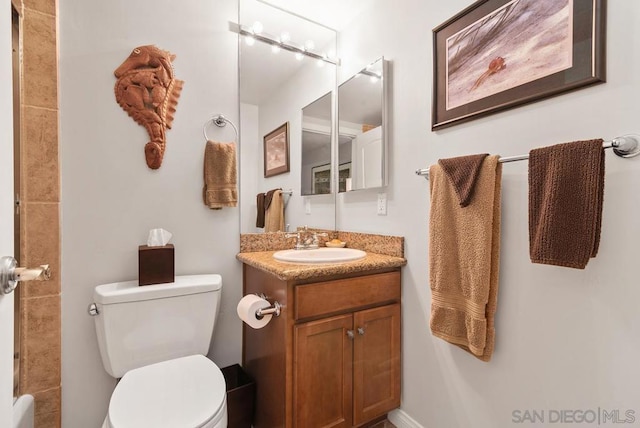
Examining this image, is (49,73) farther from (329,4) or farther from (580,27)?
(580,27)

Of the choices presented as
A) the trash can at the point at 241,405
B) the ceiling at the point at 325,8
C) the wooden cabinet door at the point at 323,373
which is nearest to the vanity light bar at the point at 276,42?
the ceiling at the point at 325,8

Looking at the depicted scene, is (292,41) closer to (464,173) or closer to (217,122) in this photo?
(217,122)

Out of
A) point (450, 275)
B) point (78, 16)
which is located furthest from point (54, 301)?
point (450, 275)

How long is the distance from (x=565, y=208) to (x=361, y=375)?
1110 millimetres

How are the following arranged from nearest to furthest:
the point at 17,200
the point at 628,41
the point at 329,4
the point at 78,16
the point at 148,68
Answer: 1. the point at 628,41
2. the point at 17,200
3. the point at 78,16
4. the point at 148,68
5. the point at 329,4

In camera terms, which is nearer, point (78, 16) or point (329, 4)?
point (78, 16)

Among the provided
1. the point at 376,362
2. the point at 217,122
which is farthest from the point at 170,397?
the point at 217,122

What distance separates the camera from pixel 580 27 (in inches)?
36.3

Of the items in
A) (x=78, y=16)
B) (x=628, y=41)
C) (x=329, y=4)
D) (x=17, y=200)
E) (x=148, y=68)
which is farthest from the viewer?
(x=329, y=4)

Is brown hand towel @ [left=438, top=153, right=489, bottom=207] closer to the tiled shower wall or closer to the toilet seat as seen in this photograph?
the toilet seat

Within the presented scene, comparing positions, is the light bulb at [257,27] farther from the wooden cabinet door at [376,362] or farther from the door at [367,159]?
the wooden cabinet door at [376,362]

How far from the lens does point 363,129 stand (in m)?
1.83

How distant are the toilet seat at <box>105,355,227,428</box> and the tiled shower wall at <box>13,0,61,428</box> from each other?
46cm

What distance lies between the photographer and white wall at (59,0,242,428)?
1349 millimetres
